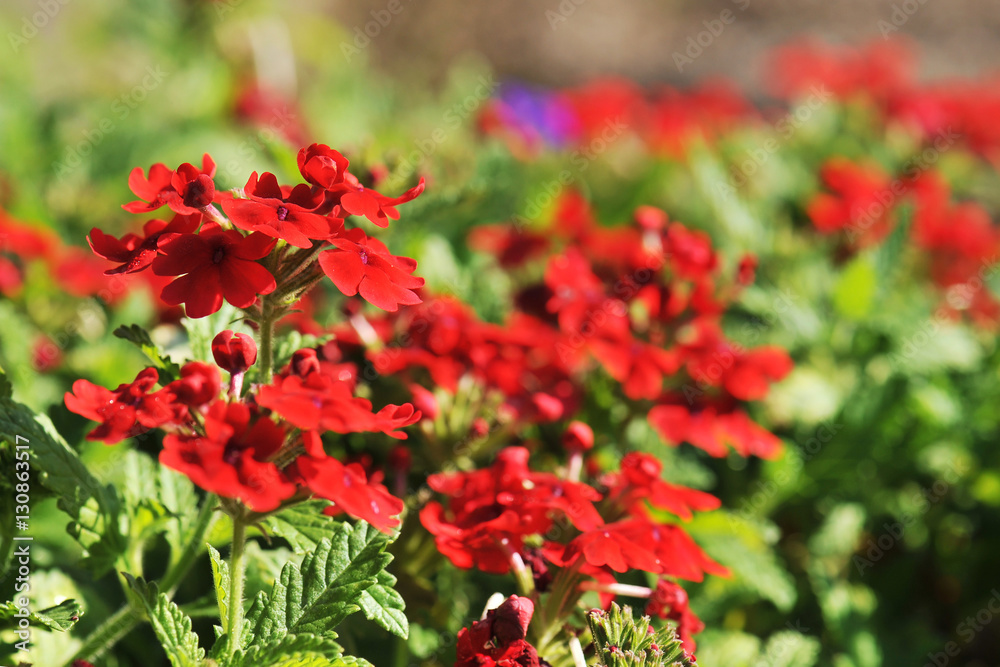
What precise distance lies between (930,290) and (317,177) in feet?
8.24

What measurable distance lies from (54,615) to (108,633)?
0.59 feet

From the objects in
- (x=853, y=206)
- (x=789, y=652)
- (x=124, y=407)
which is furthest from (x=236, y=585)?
(x=853, y=206)

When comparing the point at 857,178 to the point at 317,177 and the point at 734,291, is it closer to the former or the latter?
A: the point at 734,291

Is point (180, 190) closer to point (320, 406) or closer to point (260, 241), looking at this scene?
point (260, 241)

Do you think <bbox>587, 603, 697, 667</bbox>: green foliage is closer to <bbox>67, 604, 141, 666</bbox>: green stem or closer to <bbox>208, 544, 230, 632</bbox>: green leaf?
<bbox>208, 544, 230, 632</bbox>: green leaf

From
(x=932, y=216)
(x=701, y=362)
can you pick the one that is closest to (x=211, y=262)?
(x=701, y=362)

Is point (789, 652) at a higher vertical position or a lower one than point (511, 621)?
lower
